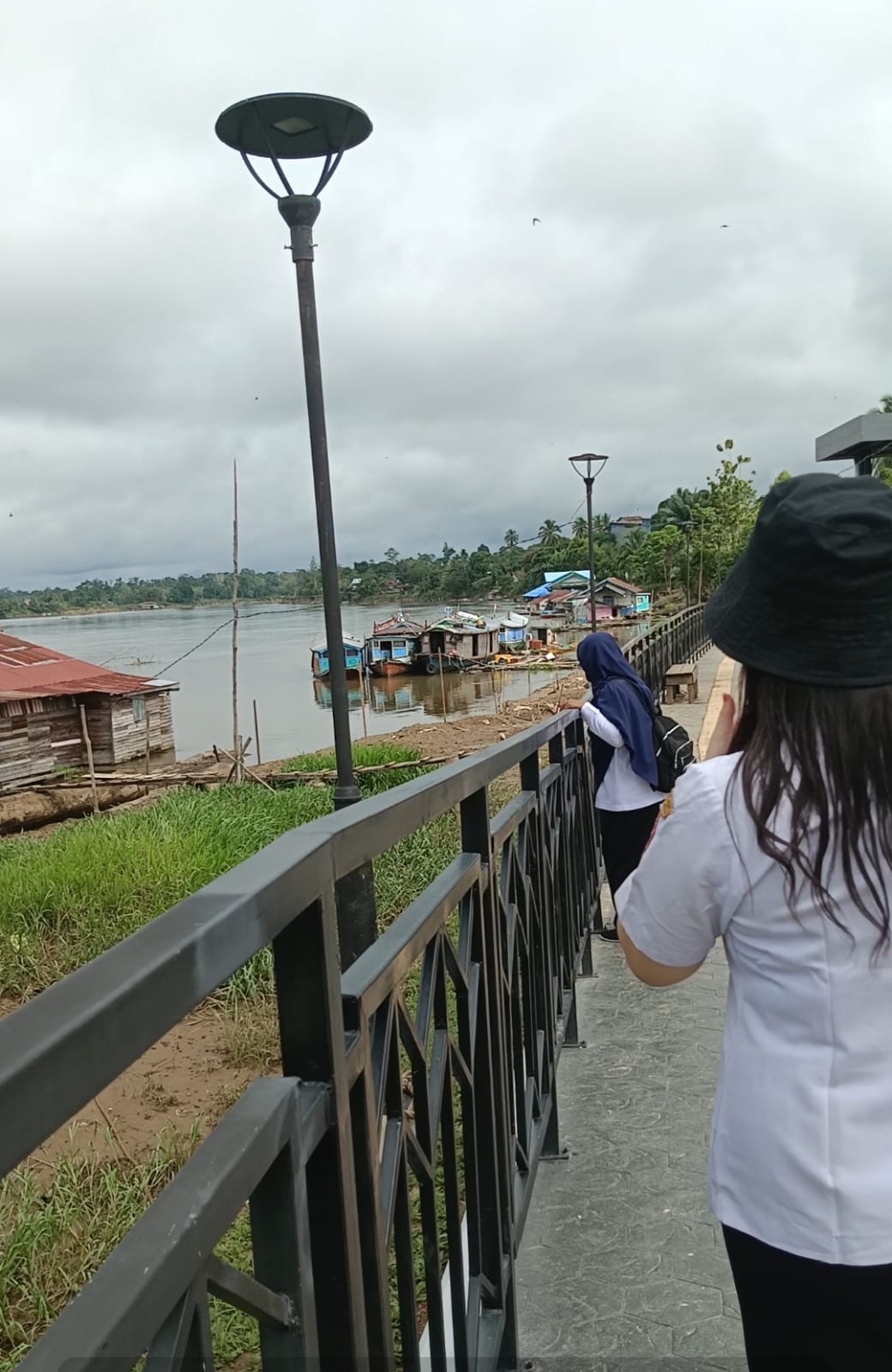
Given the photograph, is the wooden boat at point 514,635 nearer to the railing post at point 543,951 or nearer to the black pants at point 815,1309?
the railing post at point 543,951

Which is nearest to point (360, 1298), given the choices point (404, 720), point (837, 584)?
point (837, 584)

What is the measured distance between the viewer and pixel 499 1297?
190 cm

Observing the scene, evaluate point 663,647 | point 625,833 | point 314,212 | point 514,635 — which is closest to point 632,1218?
point 625,833

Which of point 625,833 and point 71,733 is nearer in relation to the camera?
point 625,833

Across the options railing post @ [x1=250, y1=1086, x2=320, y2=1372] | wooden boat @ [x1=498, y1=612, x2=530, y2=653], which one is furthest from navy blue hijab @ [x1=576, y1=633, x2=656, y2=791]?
wooden boat @ [x1=498, y1=612, x2=530, y2=653]

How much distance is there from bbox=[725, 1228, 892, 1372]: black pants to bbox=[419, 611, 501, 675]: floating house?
5174 centimetres

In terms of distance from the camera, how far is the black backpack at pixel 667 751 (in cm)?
455

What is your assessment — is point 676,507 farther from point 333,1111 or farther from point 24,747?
point 333,1111

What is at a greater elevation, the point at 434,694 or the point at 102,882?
the point at 102,882

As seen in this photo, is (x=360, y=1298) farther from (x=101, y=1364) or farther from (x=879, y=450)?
(x=879, y=450)

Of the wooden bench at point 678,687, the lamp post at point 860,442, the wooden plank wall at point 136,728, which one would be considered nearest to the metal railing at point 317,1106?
the lamp post at point 860,442

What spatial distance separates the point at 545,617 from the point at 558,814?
246 feet

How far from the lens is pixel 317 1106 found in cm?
94

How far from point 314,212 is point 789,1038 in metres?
5.45
